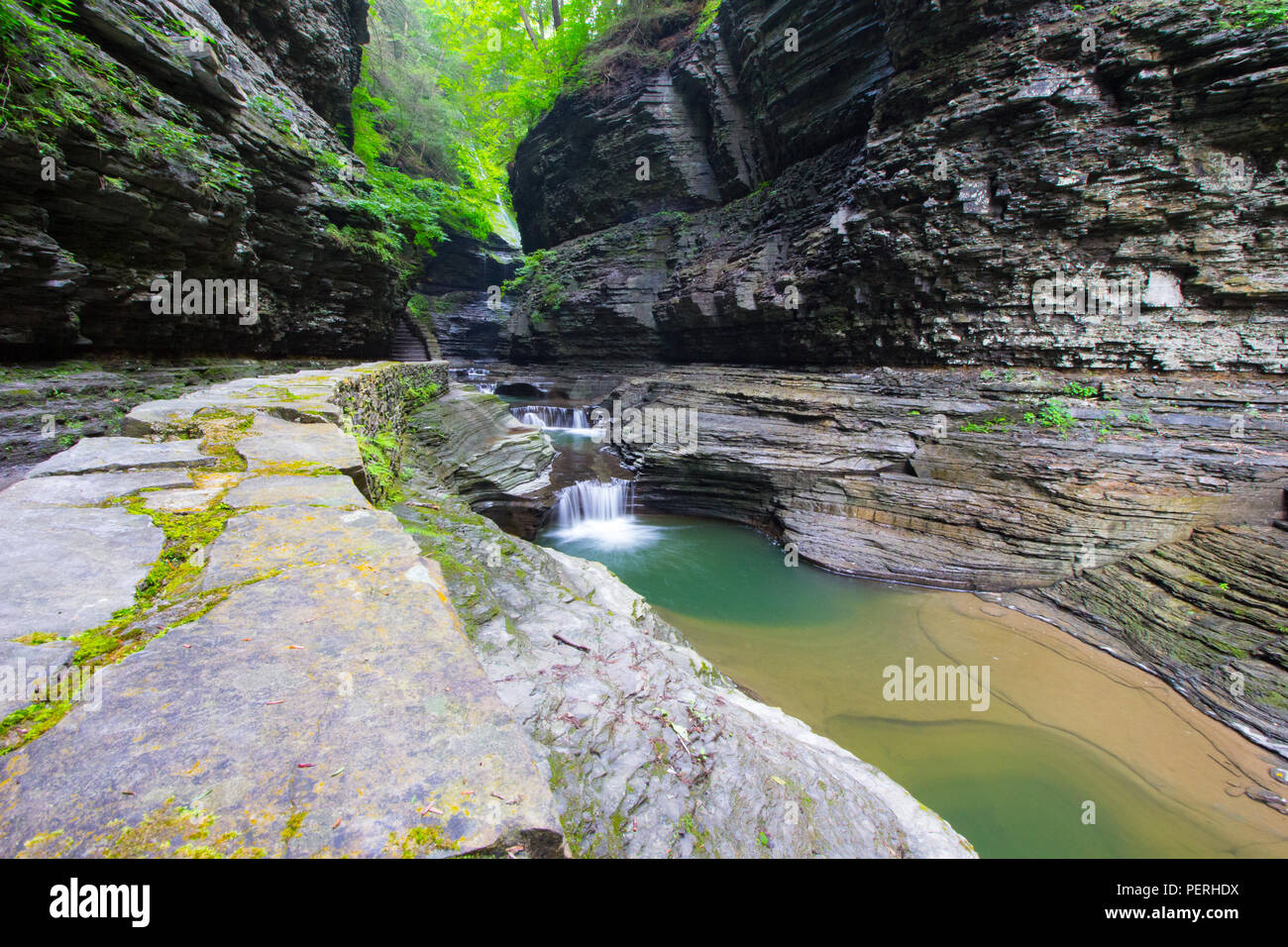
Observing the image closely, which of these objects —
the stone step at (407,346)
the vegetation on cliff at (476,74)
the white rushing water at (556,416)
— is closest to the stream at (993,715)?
the white rushing water at (556,416)

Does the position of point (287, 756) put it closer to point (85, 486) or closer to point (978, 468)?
point (85, 486)

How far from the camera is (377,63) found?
69.6 ft

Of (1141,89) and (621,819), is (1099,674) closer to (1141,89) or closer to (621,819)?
(621,819)

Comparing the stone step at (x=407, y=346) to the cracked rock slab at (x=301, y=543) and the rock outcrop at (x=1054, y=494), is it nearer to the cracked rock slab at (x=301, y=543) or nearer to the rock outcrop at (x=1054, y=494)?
the rock outcrop at (x=1054, y=494)

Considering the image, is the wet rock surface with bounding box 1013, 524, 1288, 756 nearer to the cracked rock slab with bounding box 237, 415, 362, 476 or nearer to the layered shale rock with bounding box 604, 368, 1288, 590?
the layered shale rock with bounding box 604, 368, 1288, 590

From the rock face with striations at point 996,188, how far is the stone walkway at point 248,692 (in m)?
11.9

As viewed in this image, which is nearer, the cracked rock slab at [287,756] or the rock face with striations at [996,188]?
the cracked rock slab at [287,756]

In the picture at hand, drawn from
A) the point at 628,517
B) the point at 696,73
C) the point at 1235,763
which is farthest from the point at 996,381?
the point at 696,73

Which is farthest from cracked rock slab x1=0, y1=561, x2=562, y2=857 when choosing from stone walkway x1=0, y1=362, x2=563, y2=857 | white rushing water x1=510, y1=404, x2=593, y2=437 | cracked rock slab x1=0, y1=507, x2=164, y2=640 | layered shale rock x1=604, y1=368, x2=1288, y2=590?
white rushing water x1=510, y1=404, x2=593, y2=437

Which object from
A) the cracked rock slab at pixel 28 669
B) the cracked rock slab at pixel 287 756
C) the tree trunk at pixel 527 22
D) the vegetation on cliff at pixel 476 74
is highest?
the tree trunk at pixel 527 22

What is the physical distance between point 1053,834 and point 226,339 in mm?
12958

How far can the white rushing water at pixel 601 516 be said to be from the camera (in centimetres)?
920

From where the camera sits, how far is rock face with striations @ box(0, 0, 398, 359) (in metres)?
5.10

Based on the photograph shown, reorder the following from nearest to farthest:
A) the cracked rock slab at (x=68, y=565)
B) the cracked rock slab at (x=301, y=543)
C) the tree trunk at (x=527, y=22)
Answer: the cracked rock slab at (x=68, y=565)
the cracked rock slab at (x=301, y=543)
the tree trunk at (x=527, y=22)
